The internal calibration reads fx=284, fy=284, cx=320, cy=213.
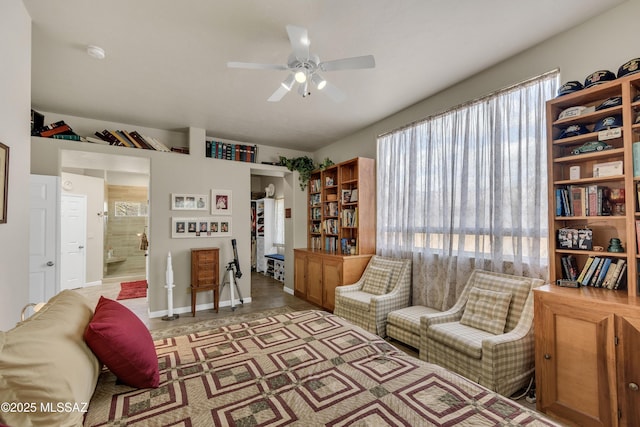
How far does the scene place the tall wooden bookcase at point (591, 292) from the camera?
1.63 meters

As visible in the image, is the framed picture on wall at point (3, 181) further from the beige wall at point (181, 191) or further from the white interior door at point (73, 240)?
the white interior door at point (73, 240)

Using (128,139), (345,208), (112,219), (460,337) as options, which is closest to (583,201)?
(460,337)

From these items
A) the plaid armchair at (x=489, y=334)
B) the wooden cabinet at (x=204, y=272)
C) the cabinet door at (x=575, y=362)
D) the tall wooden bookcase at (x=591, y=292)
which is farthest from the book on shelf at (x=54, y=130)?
the cabinet door at (x=575, y=362)

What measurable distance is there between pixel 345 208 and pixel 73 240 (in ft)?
17.4

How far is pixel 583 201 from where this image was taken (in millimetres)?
2033

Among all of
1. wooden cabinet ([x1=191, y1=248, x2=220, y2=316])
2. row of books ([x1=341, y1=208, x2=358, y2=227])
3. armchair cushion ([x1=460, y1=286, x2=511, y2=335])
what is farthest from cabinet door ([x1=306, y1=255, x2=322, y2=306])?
armchair cushion ([x1=460, y1=286, x2=511, y2=335])

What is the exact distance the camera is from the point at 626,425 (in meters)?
1.60

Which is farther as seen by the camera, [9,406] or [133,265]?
[133,265]

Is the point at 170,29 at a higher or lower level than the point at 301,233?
higher

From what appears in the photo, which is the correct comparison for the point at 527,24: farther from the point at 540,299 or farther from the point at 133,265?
the point at 133,265

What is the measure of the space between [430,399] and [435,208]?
241 cm

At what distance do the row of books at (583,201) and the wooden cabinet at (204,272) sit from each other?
4.08 m

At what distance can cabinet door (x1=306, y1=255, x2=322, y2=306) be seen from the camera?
14.7 ft

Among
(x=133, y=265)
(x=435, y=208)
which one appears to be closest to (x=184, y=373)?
(x=435, y=208)
